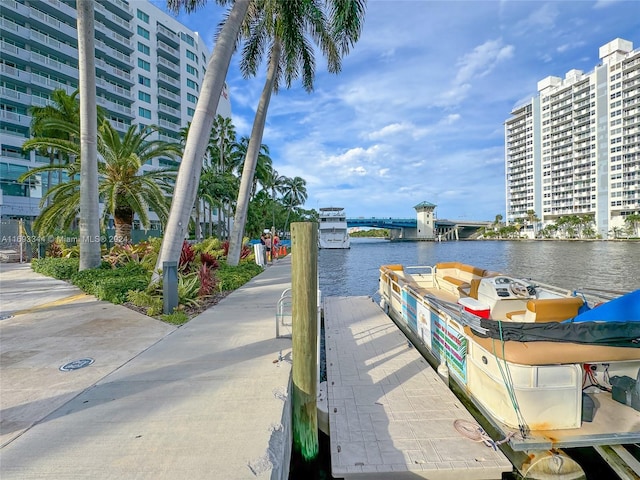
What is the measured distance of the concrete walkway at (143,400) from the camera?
2812 mm

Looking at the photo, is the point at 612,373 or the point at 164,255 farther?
the point at 164,255

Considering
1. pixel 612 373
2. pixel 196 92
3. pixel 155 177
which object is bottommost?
pixel 612 373

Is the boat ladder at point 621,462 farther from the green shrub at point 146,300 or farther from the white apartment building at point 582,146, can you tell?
the white apartment building at point 582,146

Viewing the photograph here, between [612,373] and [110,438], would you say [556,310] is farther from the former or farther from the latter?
[110,438]

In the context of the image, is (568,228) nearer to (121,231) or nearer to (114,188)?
(121,231)

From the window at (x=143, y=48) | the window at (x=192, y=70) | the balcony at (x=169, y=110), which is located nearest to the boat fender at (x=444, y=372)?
the balcony at (x=169, y=110)

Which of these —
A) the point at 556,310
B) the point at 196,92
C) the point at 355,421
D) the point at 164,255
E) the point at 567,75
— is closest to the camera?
the point at 355,421

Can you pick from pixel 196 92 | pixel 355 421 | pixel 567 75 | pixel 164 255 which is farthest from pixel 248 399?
pixel 567 75

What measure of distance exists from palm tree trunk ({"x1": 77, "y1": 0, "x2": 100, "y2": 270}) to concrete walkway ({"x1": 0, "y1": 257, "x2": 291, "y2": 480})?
444 cm

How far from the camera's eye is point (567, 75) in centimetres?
11100

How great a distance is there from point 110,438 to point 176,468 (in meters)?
0.88

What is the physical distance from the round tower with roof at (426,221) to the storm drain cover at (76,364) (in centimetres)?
10970

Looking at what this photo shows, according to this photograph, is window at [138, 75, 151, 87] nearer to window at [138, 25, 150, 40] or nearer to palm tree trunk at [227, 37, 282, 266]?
window at [138, 25, 150, 40]

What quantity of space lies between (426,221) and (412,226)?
460 cm
